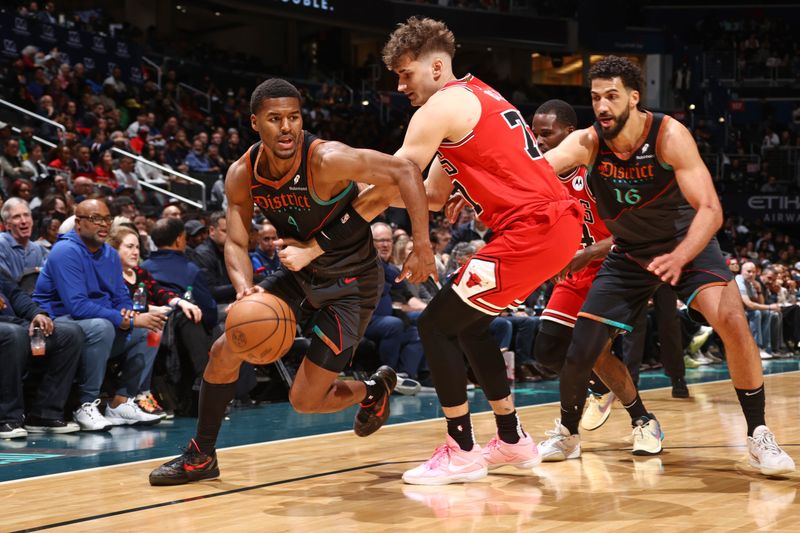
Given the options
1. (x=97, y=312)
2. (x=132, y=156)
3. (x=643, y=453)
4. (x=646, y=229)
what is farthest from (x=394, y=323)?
(x=132, y=156)

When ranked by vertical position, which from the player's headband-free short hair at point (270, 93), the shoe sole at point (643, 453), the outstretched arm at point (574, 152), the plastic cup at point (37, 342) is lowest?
the shoe sole at point (643, 453)

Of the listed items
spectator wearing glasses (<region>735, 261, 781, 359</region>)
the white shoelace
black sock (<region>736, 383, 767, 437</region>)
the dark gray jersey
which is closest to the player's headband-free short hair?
the dark gray jersey

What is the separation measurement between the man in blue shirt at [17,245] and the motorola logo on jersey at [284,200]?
290 cm

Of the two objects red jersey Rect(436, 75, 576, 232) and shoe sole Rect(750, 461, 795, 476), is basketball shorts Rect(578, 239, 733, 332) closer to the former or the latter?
red jersey Rect(436, 75, 576, 232)

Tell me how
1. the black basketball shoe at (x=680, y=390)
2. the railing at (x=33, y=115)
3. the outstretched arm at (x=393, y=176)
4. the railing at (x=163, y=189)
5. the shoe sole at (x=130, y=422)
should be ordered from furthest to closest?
1. the railing at (x=163, y=189)
2. the railing at (x=33, y=115)
3. the black basketball shoe at (x=680, y=390)
4. the shoe sole at (x=130, y=422)
5. the outstretched arm at (x=393, y=176)

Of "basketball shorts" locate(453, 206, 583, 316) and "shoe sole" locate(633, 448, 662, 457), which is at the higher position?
"basketball shorts" locate(453, 206, 583, 316)

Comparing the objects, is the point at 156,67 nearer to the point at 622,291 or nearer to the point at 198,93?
the point at 198,93

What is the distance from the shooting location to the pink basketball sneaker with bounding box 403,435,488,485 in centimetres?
442

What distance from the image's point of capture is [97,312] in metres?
6.63

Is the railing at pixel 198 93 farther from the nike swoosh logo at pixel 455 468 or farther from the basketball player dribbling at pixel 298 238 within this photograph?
the nike swoosh logo at pixel 455 468

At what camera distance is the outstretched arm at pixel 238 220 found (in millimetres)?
4512

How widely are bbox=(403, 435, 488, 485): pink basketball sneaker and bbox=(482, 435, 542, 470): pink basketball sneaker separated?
0.21m

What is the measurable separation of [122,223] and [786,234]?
22.0 m

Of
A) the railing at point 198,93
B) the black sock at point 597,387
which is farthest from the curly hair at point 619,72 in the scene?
the railing at point 198,93
